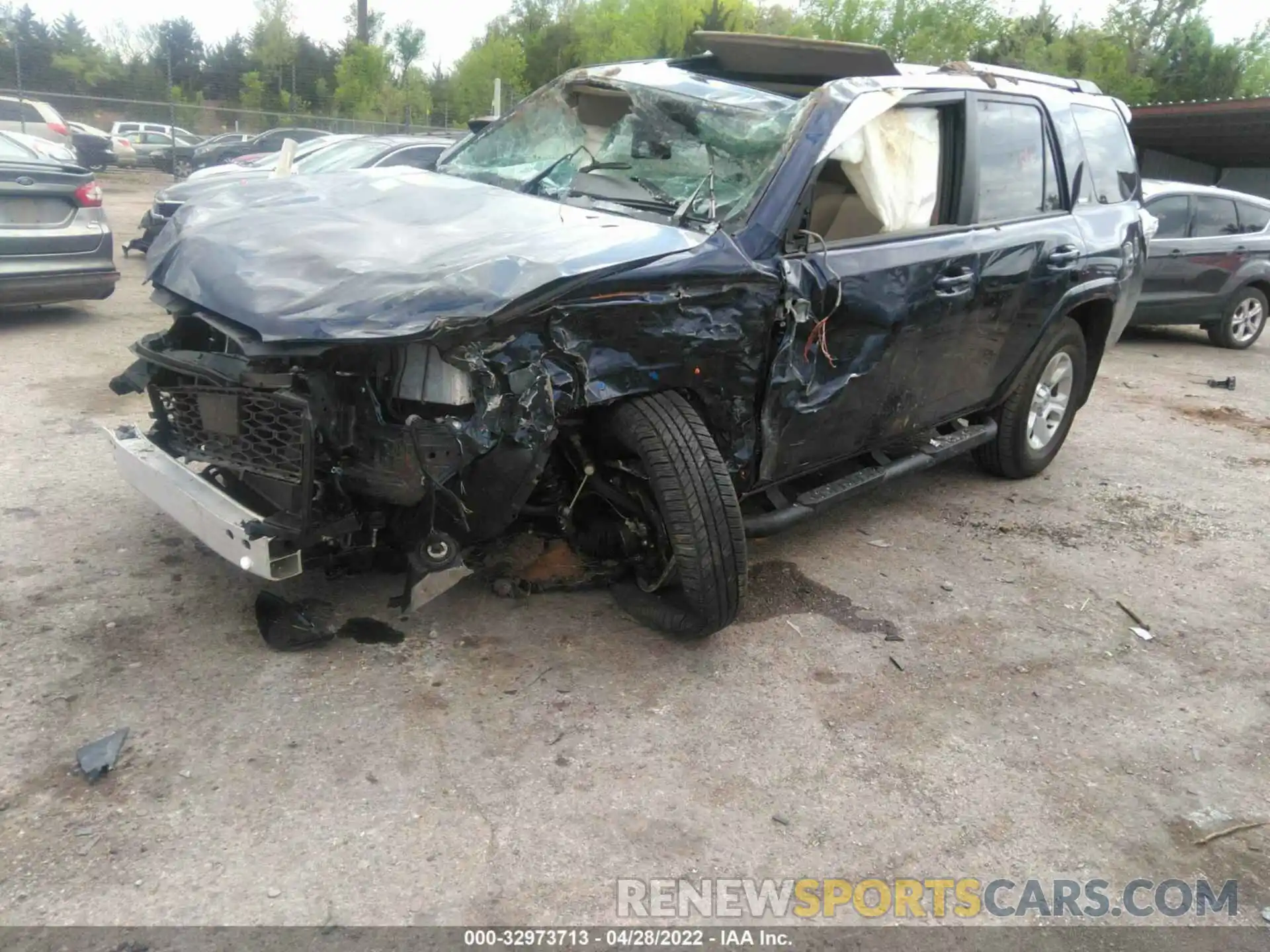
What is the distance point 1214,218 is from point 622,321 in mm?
9720

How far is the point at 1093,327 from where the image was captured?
A: 18.6ft

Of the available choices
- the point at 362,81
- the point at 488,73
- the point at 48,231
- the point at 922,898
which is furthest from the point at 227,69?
the point at 922,898

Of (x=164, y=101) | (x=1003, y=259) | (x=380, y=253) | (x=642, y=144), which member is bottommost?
(x=380, y=253)

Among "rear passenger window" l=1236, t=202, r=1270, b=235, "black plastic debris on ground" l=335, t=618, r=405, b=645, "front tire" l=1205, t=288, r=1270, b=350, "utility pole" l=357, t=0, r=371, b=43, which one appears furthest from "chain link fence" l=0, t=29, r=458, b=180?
"black plastic debris on ground" l=335, t=618, r=405, b=645

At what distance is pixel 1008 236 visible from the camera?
15.2 feet

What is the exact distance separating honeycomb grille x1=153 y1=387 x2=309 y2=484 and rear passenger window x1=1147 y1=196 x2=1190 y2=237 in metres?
9.63

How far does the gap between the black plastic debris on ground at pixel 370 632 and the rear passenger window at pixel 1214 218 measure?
9898mm

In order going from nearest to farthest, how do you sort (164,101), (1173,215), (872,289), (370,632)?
(370,632), (872,289), (1173,215), (164,101)

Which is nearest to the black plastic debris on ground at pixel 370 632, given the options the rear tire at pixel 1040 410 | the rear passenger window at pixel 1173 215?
the rear tire at pixel 1040 410

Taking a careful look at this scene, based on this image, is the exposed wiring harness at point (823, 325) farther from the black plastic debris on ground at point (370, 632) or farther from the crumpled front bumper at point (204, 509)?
the crumpled front bumper at point (204, 509)

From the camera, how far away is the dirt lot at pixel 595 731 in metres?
2.44

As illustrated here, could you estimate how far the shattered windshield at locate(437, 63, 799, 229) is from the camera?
370 cm

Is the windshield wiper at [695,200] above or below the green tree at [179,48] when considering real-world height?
below

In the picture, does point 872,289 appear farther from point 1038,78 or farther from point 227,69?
point 227,69
